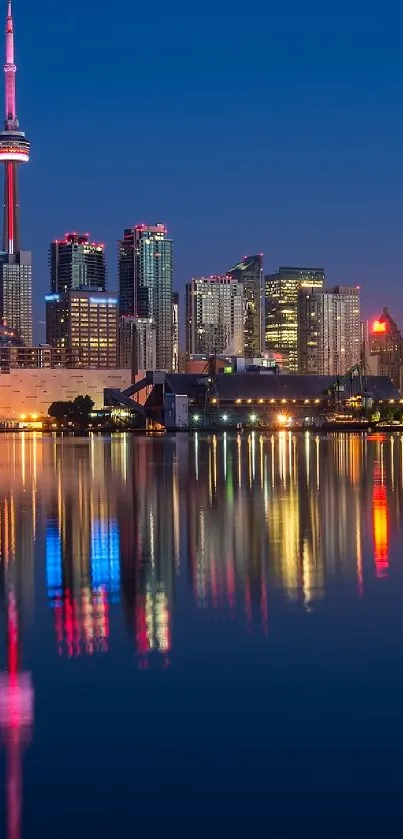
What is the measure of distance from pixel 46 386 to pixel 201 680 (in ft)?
565

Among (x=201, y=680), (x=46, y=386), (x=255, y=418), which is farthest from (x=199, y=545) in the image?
(x=46, y=386)

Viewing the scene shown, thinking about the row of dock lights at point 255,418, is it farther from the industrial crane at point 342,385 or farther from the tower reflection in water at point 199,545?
the tower reflection in water at point 199,545

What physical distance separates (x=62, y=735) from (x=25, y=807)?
4.07 feet

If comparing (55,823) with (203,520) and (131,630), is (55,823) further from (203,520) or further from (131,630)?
(203,520)

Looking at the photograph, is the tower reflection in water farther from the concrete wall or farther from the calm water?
the concrete wall

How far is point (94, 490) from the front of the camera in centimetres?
3130

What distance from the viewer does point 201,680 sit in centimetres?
976

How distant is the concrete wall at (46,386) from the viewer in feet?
587

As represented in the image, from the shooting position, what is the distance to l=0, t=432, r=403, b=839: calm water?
7.09 metres

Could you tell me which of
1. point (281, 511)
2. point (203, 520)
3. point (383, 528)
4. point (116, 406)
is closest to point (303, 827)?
point (383, 528)

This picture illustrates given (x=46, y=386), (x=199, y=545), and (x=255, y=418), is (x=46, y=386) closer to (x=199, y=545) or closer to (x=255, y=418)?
(x=255, y=418)

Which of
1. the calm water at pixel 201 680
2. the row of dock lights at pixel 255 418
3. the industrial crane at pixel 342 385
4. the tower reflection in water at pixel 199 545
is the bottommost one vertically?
the calm water at pixel 201 680

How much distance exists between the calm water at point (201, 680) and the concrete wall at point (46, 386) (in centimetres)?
15954

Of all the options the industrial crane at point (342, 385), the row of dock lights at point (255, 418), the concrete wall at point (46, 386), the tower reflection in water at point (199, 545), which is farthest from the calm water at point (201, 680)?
the concrete wall at point (46, 386)
